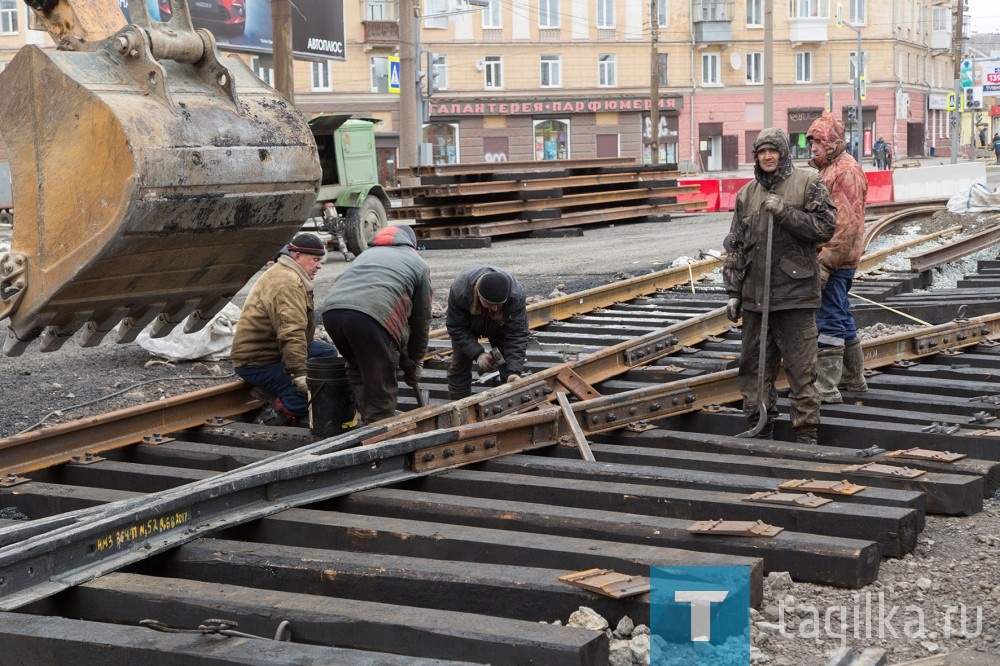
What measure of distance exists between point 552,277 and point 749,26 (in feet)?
169

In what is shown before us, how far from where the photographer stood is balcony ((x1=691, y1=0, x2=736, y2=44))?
61188 millimetres

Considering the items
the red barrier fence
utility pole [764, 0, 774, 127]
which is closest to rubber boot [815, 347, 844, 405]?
the red barrier fence

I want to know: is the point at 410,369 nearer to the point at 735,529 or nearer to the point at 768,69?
the point at 735,529

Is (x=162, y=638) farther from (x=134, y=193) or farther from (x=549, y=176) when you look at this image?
(x=549, y=176)

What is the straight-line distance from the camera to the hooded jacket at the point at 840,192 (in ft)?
24.6

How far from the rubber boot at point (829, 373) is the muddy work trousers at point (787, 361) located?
43 cm

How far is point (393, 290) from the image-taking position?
23.2 ft

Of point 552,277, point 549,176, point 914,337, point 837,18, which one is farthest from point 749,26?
point 914,337

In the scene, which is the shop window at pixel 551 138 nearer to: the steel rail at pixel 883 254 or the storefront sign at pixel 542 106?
A: the storefront sign at pixel 542 106

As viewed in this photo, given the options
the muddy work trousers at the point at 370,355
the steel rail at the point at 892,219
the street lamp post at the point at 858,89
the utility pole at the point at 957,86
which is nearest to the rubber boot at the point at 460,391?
the muddy work trousers at the point at 370,355

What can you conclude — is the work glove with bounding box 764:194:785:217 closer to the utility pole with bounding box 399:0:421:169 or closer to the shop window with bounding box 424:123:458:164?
the utility pole with bounding box 399:0:421:169

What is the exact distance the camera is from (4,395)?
908 centimetres
